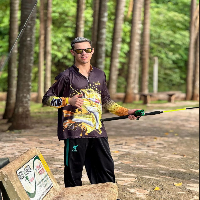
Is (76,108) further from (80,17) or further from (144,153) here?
(80,17)

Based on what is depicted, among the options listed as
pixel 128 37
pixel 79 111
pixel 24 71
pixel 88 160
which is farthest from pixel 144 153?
pixel 128 37

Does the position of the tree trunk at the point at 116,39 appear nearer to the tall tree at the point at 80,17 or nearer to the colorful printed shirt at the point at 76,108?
the tall tree at the point at 80,17

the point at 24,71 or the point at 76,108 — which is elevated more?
the point at 24,71

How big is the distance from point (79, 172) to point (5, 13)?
97.9 feet

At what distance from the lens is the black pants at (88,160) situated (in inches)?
181

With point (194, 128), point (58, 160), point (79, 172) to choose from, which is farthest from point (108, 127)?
point (79, 172)

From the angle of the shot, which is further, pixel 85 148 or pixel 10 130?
pixel 10 130

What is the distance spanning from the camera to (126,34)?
3559 centimetres

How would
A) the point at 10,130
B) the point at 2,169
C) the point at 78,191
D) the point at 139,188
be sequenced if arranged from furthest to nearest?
the point at 10,130, the point at 139,188, the point at 78,191, the point at 2,169

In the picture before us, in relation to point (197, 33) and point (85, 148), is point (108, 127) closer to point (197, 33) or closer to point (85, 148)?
point (85, 148)

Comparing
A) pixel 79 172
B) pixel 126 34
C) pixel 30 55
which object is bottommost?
pixel 79 172

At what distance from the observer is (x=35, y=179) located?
404 centimetres

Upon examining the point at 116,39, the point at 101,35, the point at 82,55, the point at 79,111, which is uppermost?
the point at 116,39

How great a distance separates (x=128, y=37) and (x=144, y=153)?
26.3 m
